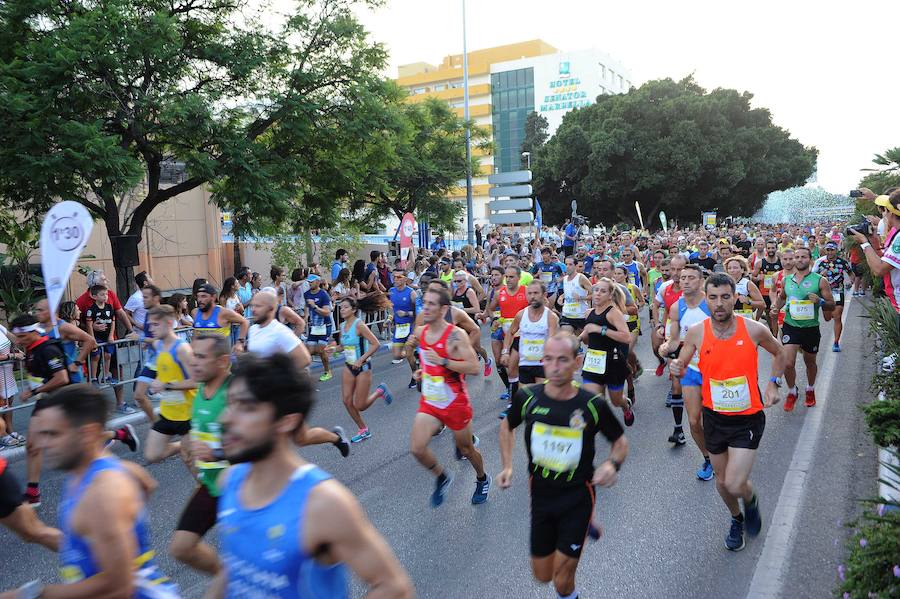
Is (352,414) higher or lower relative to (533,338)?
lower

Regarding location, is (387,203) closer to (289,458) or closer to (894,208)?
(894,208)

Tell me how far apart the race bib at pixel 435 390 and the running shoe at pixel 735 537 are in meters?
2.30

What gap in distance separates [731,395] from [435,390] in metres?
2.30

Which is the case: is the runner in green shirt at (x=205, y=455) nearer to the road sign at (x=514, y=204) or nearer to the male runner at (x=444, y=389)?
the male runner at (x=444, y=389)

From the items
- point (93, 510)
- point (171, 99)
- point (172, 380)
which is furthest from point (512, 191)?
point (93, 510)

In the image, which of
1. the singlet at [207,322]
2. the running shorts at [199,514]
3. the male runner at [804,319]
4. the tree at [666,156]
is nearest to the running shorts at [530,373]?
the male runner at [804,319]

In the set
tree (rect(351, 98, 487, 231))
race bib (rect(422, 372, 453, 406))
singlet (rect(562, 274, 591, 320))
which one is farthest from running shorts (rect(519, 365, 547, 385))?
tree (rect(351, 98, 487, 231))

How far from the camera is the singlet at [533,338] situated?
26.4 ft

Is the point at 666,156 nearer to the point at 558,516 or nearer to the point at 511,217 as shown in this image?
the point at 511,217

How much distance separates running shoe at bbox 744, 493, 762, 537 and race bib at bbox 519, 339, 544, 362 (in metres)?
3.12

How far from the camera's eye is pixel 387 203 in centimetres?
2819

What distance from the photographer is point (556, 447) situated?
13.5ft

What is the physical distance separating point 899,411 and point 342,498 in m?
4.18

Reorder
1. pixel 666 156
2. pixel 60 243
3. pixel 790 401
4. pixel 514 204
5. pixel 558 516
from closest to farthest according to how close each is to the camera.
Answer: pixel 558 516
pixel 60 243
pixel 790 401
pixel 514 204
pixel 666 156
